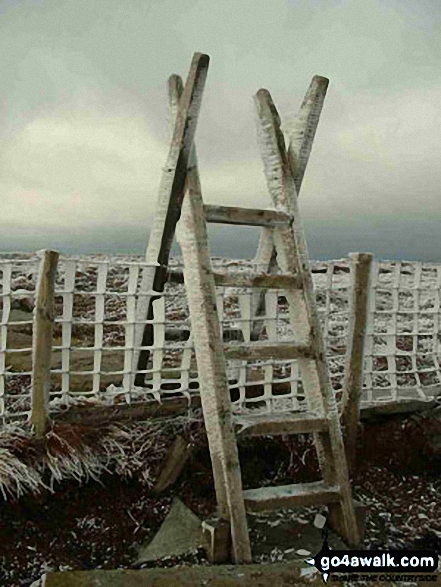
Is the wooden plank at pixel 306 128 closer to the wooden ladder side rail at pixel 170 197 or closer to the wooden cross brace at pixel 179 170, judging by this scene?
the wooden cross brace at pixel 179 170

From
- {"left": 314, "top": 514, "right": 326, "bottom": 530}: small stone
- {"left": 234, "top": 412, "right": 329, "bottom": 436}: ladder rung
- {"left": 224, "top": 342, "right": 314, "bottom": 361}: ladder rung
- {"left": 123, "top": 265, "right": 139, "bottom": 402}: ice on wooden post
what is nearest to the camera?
{"left": 234, "top": 412, "right": 329, "bottom": 436}: ladder rung

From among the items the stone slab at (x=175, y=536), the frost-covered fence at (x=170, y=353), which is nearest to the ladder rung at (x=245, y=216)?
the frost-covered fence at (x=170, y=353)

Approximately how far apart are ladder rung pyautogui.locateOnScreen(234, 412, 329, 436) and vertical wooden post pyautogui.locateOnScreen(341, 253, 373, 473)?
1194mm

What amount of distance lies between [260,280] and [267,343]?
43 cm

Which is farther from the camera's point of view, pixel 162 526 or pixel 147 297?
pixel 147 297

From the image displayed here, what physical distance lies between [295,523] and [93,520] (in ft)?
4.61

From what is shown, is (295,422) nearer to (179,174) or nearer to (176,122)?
(179,174)

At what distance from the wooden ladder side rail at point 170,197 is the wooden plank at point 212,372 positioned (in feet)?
0.93

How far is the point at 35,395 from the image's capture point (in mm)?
4355

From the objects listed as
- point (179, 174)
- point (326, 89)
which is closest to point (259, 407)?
point (179, 174)

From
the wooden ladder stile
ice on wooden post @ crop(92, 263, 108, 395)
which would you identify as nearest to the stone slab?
the wooden ladder stile

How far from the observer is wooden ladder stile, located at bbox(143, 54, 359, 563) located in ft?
12.3

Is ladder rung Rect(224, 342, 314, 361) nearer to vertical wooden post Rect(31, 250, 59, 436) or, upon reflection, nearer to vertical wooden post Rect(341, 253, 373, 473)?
vertical wooden post Rect(341, 253, 373, 473)

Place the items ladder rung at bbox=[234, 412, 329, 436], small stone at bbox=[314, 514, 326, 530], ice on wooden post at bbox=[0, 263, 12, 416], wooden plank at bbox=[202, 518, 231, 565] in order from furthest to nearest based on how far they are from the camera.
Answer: ice on wooden post at bbox=[0, 263, 12, 416]
small stone at bbox=[314, 514, 326, 530]
ladder rung at bbox=[234, 412, 329, 436]
wooden plank at bbox=[202, 518, 231, 565]
